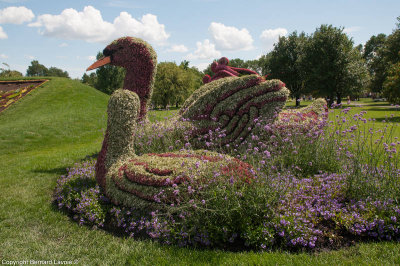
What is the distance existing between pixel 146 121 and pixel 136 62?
5.80ft

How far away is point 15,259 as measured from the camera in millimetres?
3414

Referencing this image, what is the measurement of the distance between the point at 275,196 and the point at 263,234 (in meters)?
0.57

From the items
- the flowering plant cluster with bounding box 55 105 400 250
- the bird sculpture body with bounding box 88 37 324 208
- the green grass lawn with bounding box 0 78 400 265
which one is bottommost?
the green grass lawn with bounding box 0 78 400 265

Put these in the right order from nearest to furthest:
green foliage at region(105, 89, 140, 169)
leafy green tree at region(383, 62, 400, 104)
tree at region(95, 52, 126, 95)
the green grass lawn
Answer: the green grass lawn → green foliage at region(105, 89, 140, 169) → leafy green tree at region(383, 62, 400, 104) → tree at region(95, 52, 126, 95)

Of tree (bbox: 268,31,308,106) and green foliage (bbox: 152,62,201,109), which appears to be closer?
tree (bbox: 268,31,308,106)

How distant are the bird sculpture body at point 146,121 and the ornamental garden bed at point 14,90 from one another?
12.3 metres

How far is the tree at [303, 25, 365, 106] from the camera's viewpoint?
28.4 meters

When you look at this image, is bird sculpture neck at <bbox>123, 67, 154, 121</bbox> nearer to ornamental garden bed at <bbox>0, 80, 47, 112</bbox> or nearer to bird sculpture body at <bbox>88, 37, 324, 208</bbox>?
bird sculpture body at <bbox>88, 37, 324, 208</bbox>

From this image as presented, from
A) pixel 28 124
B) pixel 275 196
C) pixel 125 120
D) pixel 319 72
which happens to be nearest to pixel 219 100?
pixel 125 120

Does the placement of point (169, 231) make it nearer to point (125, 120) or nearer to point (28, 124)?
point (125, 120)

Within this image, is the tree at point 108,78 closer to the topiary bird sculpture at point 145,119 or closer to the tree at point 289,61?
the tree at point 289,61

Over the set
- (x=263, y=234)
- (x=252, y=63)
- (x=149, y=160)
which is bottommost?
(x=263, y=234)

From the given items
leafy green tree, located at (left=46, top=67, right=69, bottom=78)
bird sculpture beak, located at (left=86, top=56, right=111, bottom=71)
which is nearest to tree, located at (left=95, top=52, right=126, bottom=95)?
→ bird sculpture beak, located at (left=86, top=56, right=111, bottom=71)

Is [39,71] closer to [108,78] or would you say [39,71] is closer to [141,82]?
[108,78]
